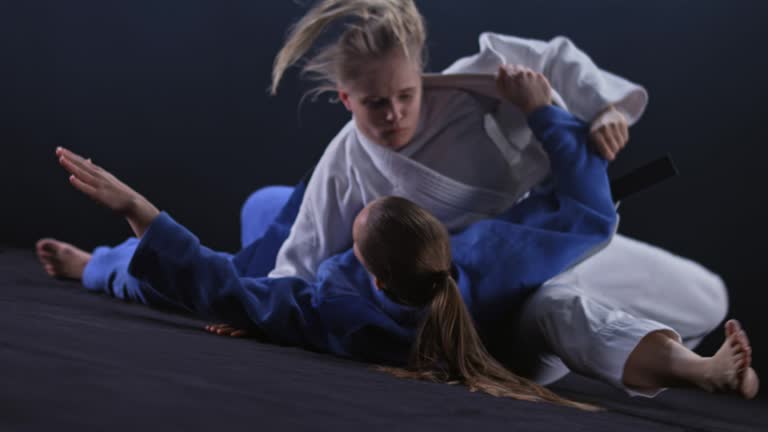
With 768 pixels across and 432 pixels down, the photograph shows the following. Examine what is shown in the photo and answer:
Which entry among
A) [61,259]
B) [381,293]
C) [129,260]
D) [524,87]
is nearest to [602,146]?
[524,87]

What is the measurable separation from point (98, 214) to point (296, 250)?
1.68 m

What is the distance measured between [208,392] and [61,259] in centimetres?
151

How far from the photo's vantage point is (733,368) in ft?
3.67

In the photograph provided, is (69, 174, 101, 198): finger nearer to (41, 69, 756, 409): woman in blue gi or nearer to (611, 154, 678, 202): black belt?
(41, 69, 756, 409): woman in blue gi

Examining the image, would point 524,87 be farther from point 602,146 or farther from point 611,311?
point 611,311

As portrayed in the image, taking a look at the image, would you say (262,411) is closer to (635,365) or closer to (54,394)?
(54,394)

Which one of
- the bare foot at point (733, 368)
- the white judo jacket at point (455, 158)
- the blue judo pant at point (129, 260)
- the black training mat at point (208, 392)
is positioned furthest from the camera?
the blue judo pant at point (129, 260)

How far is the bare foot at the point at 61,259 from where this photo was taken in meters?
2.16

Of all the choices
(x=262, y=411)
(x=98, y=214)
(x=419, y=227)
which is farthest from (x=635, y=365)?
(x=98, y=214)

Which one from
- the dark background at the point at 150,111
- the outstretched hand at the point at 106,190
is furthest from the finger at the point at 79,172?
the dark background at the point at 150,111

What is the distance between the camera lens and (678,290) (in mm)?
1890

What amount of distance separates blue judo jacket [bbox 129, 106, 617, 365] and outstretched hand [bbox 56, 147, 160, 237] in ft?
0.11

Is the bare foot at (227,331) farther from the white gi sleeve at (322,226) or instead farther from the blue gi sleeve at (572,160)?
the blue gi sleeve at (572,160)

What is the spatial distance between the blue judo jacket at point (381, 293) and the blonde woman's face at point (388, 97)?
22 cm
